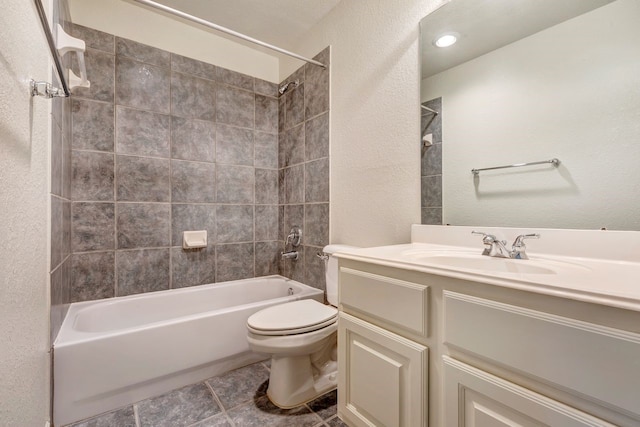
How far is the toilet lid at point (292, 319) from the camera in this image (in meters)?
1.31

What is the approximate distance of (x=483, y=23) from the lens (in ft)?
3.89

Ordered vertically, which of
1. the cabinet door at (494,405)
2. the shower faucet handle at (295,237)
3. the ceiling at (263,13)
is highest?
the ceiling at (263,13)

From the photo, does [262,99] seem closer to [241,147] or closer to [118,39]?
[241,147]

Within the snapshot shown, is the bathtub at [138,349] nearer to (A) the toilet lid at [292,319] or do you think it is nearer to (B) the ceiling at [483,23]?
(A) the toilet lid at [292,319]

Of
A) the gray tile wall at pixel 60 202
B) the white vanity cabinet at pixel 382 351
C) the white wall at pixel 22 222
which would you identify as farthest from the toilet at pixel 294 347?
the gray tile wall at pixel 60 202

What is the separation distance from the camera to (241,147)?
2291mm

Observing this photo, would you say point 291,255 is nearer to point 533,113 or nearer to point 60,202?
point 60,202

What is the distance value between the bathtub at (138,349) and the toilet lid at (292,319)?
0.27 meters

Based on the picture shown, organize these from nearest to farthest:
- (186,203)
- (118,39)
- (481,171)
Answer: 1. (481,171)
2. (118,39)
3. (186,203)

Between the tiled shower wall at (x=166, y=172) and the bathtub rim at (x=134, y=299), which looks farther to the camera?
the tiled shower wall at (x=166, y=172)

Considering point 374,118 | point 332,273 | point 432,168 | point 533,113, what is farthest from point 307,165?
point 533,113

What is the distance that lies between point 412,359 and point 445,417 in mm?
155

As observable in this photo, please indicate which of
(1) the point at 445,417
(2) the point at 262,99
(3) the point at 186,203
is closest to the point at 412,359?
(1) the point at 445,417

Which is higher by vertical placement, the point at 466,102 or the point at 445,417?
the point at 466,102
